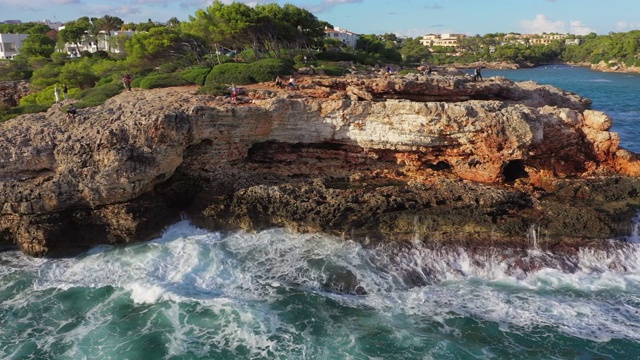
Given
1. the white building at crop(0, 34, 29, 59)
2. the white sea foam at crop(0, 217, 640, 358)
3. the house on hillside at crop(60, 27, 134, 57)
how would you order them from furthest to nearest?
the white building at crop(0, 34, 29, 59) → the house on hillside at crop(60, 27, 134, 57) → the white sea foam at crop(0, 217, 640, 358)

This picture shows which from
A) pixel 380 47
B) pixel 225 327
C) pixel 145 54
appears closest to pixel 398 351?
pixel 225 327

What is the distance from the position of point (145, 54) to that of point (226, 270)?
2382cm

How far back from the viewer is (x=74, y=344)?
1234 centimetres

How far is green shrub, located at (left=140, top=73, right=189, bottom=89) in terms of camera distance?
25.9 meters

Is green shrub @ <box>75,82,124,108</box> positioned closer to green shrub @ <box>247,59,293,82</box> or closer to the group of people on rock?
green shrub @ <box>247,59,293,82</box>

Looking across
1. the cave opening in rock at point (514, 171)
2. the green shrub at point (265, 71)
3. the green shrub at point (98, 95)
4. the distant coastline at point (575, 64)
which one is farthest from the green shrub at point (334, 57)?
the distant coastline at point (575, 64)

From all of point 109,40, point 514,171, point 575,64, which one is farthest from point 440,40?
point 514,171

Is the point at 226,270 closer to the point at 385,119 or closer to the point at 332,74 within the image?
the point at 385,119

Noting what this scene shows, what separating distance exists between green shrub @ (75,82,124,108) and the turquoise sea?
889 cm

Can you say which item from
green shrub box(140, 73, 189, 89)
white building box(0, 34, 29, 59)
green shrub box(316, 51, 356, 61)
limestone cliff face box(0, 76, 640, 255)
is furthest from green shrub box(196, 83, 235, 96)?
white building box(0, 34, 29, 59)

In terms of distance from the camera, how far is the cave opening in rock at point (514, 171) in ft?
66.7

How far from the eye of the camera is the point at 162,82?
26.2m

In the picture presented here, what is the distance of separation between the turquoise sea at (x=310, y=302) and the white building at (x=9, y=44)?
65006 mm

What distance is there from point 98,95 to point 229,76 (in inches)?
280
